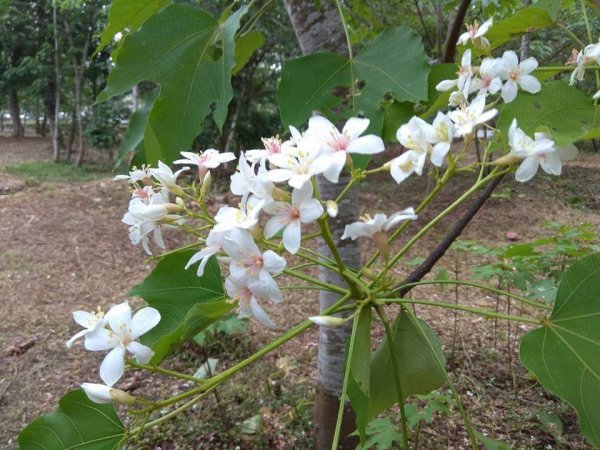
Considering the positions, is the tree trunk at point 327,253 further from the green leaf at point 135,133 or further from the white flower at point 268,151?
the white flower at point 268,151

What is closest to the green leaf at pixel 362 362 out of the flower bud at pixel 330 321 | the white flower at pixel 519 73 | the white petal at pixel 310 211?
the flower bud at pixel 330 321

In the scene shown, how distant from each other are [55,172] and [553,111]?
33.8 feet

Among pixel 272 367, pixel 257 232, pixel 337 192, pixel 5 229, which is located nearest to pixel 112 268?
pixel 5 229

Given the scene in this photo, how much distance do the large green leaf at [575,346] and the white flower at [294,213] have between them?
0.37 metres

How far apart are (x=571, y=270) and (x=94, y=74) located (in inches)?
524

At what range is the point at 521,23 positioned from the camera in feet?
3.41

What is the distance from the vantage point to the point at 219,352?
310 centimetres

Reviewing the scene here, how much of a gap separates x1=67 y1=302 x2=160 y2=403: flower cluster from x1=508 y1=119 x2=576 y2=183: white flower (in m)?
0.51

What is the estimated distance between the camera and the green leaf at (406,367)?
0.95 m

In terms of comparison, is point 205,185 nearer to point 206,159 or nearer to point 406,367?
point 206,159

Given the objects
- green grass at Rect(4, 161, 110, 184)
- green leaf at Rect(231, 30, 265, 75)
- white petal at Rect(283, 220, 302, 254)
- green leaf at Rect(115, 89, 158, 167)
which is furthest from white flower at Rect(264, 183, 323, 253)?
green grass at Rect(4, 161, 110, 184)

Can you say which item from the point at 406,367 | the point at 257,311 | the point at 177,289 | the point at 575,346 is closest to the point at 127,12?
the point at 177,289

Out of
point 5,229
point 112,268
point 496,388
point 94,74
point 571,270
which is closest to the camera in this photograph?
point 571,270

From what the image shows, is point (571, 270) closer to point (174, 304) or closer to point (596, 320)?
point (596, 320)
